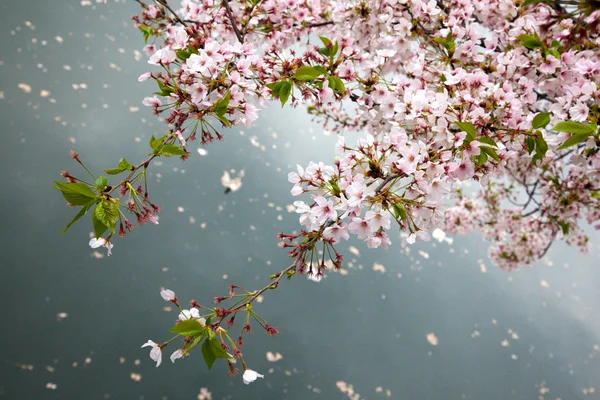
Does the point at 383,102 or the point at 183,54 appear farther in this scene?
the point at 383,102

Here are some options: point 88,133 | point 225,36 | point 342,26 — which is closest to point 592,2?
point 342,26

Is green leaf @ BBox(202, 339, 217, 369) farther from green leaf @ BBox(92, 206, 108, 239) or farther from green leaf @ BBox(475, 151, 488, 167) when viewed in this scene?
green leaf @ BBox(475, 151, 488, 167)

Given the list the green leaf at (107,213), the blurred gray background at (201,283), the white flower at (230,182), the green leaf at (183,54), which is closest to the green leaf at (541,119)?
the green leaf at (183,54)

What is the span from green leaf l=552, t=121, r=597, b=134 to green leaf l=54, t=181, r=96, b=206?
981 mm

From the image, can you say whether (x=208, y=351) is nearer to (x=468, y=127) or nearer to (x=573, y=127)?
(x=468, y=127)

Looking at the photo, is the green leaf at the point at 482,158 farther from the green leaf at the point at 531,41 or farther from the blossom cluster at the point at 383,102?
the green leaf at the point at 531,41

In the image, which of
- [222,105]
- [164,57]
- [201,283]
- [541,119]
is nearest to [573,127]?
[541,119]

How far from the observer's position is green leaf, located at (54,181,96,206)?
0.67 meters

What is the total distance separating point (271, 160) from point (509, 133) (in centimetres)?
312

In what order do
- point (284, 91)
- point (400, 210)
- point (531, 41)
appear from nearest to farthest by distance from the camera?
point (400, 210)
point (284, 91)
point (531, 41)

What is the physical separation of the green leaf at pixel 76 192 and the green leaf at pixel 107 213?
3 cm

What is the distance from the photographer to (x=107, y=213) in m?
0.74

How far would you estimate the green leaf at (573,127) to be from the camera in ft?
2.50

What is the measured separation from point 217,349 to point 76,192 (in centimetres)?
43
